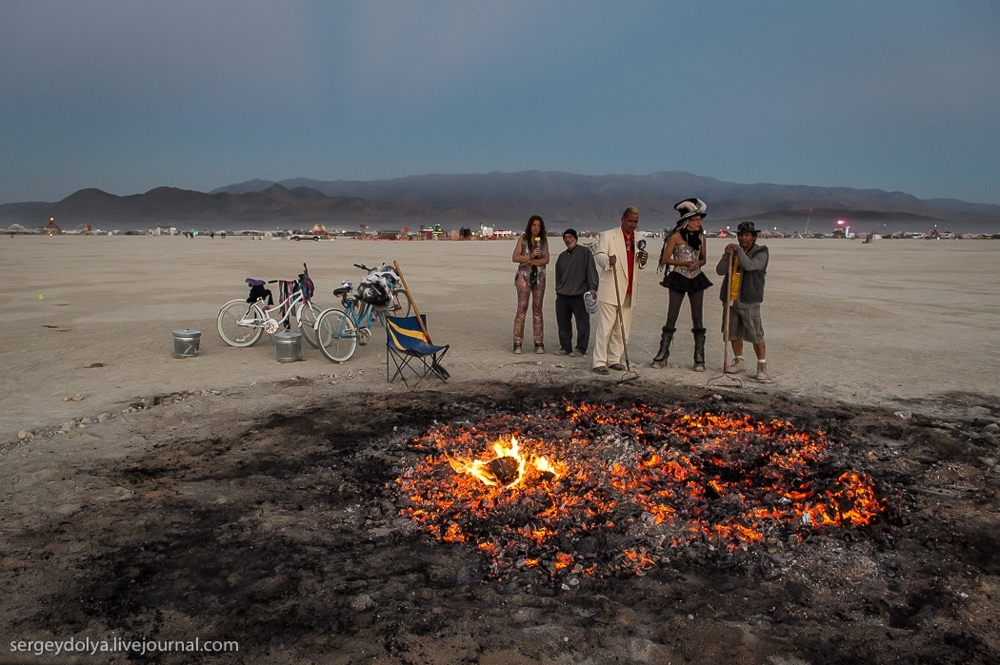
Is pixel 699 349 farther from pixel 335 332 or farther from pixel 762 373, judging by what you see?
pixel 335 332

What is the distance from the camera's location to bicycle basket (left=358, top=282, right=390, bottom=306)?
8820mm

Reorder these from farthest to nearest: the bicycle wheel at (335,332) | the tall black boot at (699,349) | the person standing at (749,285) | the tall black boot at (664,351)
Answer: the bicycle wheel at (335,332), the tall black boot at (664,351), the tall black boot at (699,349), the person standing at (749,285)

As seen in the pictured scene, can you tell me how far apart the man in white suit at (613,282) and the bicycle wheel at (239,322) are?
5027 millimetres

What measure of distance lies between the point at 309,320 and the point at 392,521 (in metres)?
5.91

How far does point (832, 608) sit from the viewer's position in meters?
3.39

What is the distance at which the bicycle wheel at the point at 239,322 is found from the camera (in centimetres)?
969

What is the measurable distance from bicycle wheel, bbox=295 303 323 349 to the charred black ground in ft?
14.4

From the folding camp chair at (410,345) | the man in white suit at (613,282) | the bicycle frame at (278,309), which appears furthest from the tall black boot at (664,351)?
the bicycle frame at (278,309)

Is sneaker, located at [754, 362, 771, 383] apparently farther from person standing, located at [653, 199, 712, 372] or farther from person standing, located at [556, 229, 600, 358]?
person standing, located at [556, 229, 600, 358]

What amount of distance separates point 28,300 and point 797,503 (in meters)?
17.5

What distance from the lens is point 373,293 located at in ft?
28.9

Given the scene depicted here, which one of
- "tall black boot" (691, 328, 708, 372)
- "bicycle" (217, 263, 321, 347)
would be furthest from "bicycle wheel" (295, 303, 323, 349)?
"tall black boot" (691, 328, 708, 372)

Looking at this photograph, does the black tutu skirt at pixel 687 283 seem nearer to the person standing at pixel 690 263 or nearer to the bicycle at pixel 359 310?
the person standing at pixel 690 263

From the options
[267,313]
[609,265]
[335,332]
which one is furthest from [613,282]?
[267,313]
